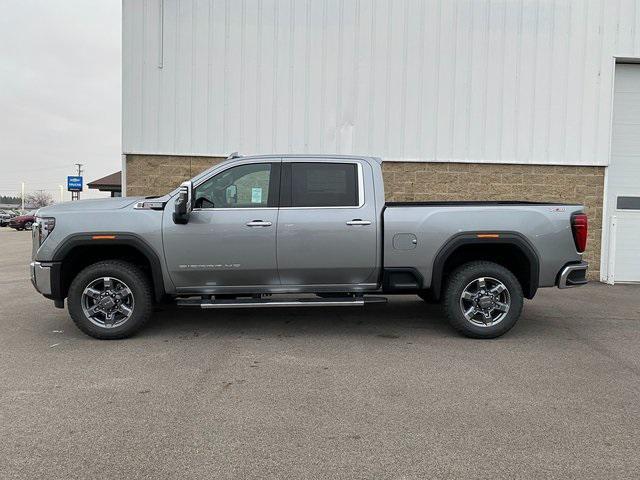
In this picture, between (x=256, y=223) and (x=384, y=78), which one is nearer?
(x=256, y=223)

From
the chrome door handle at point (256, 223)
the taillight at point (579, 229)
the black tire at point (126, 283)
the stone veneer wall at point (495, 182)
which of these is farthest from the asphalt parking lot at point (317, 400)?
the stone veneer wall at point (495, 182)

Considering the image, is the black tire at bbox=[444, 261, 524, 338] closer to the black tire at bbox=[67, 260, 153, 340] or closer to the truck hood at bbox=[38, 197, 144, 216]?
the black tire at bbox=[67, 260, 153, 340]

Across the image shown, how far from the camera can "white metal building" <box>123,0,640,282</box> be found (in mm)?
10070

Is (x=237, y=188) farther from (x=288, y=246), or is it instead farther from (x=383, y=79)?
(x=383, y=79)

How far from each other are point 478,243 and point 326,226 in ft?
5.69

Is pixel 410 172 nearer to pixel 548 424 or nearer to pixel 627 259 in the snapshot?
pixel 627 259

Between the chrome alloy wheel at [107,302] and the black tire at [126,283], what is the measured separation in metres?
0.04

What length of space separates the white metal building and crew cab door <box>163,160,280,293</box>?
182 inches

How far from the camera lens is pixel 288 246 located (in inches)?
223

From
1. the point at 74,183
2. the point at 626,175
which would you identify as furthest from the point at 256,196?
the point at 74,183

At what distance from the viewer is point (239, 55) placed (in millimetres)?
10117

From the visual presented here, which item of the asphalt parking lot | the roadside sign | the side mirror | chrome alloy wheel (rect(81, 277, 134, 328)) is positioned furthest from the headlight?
the roadside sign

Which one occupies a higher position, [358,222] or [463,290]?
[358,222]

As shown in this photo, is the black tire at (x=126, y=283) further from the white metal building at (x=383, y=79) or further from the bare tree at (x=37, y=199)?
the bare tree at (x=37, y=199)
